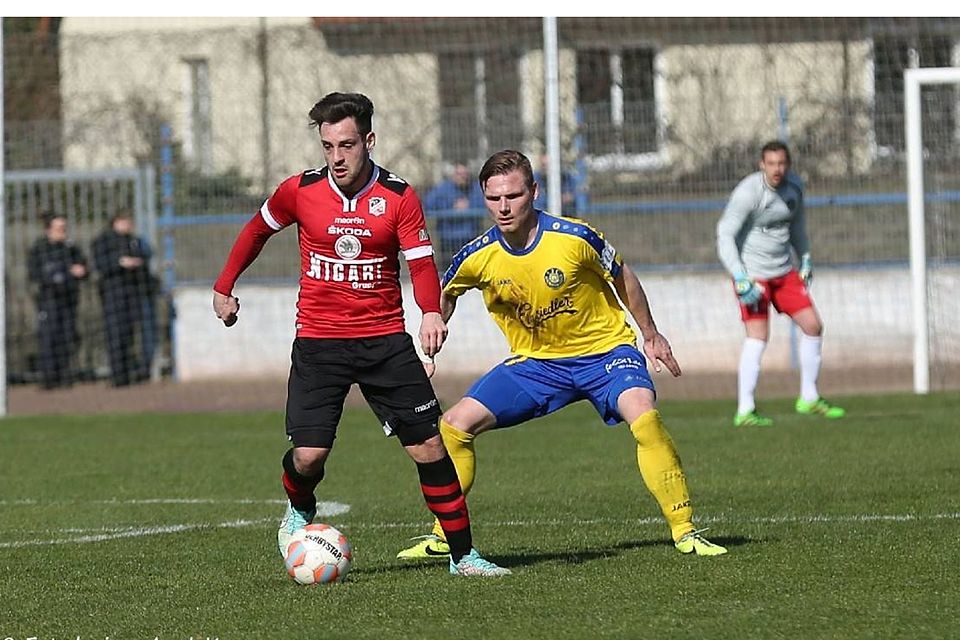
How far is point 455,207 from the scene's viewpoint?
60.3 feet

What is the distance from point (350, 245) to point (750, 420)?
23.3 ft

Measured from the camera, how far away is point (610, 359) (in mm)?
7789

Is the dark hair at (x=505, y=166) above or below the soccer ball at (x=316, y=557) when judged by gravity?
above

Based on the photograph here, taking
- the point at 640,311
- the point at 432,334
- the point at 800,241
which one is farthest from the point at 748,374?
the point at 432,334

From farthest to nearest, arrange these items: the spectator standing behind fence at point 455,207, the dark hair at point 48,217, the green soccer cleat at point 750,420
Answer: the dark hair at point 48,217 → the spectator standing behind fence at point 455,207 → the green soccer cleat at point 750,420

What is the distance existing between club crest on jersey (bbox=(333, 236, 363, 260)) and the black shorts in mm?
340

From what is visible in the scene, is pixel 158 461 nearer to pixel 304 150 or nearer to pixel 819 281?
pixel 304 150

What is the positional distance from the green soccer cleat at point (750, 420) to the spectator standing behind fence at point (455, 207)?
5.36m

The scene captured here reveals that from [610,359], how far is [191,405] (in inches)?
411

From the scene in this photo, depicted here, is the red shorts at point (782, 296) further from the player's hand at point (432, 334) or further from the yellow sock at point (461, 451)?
the player's hand at point (432, 334)

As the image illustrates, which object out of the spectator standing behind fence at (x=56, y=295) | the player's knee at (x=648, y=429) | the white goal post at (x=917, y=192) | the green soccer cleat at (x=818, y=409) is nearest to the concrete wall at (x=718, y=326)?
the white goal post at (x=917, y=192)

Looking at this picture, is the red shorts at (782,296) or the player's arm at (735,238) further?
the red shorts at (782,296)

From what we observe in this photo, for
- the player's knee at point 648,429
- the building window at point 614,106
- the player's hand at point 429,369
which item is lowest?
the player's knee at point 648,429

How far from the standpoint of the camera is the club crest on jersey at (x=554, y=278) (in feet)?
25.1
